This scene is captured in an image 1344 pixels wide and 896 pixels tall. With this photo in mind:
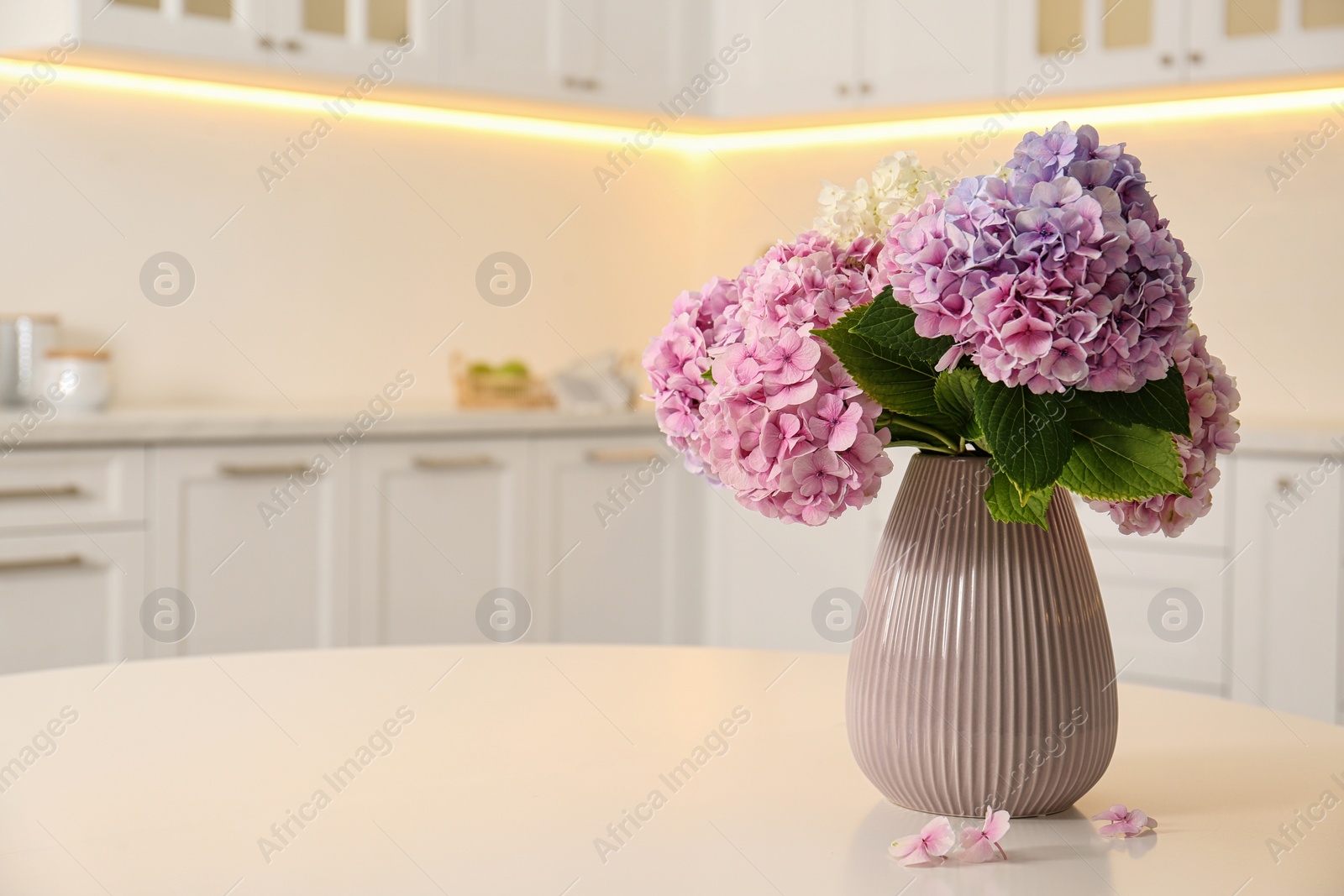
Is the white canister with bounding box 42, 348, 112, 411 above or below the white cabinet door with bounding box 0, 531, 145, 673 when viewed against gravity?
above

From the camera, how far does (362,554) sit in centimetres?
303

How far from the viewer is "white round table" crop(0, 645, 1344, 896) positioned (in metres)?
0.71

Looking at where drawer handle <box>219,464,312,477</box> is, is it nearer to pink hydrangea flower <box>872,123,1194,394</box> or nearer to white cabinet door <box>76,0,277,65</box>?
white cabinet door <box>76,0,277,65</box>

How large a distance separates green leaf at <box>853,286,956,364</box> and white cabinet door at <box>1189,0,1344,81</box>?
2.62 meters

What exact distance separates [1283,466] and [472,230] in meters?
2.23

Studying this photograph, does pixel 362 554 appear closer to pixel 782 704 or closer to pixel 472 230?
pixel 472 230

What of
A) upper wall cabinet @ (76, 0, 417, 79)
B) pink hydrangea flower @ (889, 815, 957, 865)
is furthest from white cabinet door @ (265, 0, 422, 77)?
pink hydrangea flower @ (889, 815, 957, 865)

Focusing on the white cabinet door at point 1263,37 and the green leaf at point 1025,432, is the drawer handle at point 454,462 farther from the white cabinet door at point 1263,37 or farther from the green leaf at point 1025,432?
the green leaf at point 1025,432

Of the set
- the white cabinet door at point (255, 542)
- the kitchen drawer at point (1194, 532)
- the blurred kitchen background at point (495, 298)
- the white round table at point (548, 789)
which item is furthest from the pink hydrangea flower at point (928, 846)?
the white cabinet door at point (255, 542)

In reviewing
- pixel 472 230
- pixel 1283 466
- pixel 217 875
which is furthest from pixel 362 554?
pixel 217 875

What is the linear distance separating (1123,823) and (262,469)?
2.37m

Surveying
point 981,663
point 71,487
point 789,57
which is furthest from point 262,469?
point 981,663

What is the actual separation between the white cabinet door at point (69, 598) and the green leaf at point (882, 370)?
226 centimetres

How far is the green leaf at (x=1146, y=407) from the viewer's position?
2.36 ft
